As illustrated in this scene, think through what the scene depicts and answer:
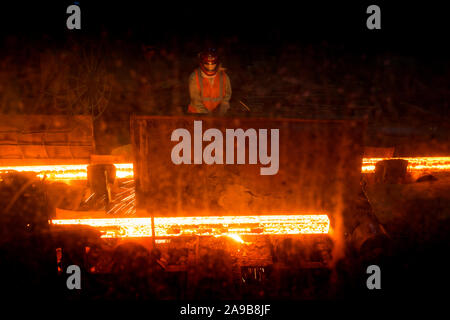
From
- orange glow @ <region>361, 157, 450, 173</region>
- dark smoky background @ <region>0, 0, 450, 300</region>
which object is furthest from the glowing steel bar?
dark smoky background @ <region>0, 0, 450, 300</region>

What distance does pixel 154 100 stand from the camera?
7945 millimetres

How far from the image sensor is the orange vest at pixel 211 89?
5.38m

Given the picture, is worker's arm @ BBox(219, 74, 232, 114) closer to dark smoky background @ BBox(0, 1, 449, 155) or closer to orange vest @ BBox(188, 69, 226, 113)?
orange vest @ BBox(188, 69, 226, 113)

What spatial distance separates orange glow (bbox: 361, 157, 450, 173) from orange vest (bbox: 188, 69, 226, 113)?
2.77 meters

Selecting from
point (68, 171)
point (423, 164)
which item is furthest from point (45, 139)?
point (423, 164)

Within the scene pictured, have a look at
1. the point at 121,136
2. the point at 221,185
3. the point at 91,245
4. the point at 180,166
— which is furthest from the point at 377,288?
the point at 121,136

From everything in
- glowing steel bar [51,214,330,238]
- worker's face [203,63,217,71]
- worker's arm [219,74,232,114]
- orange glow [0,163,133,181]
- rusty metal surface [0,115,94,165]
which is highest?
worker's face [203,63,217,71]

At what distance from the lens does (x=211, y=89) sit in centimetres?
541

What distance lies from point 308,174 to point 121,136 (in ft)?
14.7

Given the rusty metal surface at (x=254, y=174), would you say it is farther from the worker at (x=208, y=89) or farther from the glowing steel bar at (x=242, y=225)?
the worker at (x=208, y=89)

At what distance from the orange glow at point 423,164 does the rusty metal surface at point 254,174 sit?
1402mm

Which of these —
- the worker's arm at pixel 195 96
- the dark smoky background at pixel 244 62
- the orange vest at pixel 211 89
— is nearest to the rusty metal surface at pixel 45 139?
the dark smoky background at pixel 244 62

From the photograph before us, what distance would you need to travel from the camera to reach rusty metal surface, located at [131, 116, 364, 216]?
13.2 feet

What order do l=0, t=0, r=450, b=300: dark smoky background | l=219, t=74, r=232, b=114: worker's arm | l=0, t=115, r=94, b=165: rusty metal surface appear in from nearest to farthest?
l=219, t=74, r=232, b=114: worker's arm
l=0, t=115, r=94, b=165: rusty metal surface
l=0, t=0, r=450, b=300: dark smoky background
